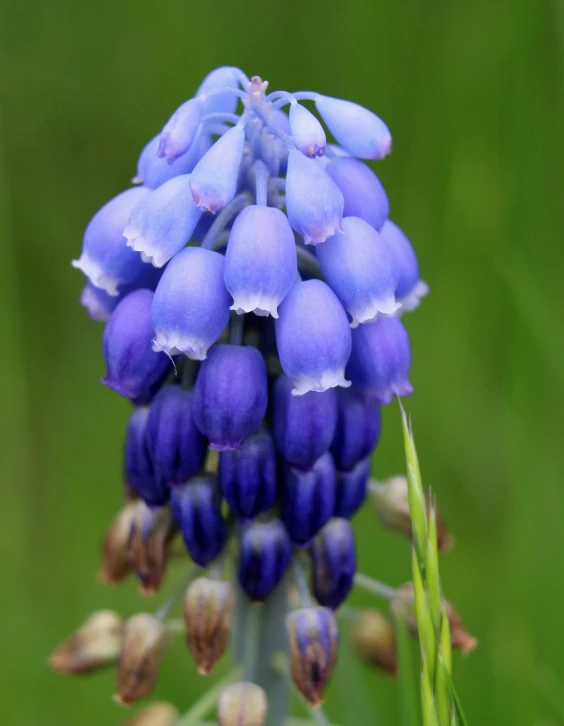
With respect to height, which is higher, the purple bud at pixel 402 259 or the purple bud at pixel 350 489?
the purple bud at pixel 402 259

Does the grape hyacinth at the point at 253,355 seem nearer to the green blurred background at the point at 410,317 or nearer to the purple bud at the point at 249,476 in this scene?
the purple bud at the point at 249,476

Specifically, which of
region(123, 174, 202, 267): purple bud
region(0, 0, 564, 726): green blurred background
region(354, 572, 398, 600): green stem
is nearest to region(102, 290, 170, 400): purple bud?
region(123, 174, 202, 267): purple bud

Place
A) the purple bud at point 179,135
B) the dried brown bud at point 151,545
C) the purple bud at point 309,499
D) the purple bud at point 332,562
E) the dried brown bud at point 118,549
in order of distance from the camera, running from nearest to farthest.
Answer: the purple bud at point 179,135
the purple bud at point 309,499
the purple bud at point 332,562
the dried brown bud at point 151,545
the dried brown bud at point 118,549

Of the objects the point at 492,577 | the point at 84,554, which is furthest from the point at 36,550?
the point at 492,577

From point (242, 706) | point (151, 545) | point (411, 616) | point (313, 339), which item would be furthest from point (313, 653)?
point (313, 339)

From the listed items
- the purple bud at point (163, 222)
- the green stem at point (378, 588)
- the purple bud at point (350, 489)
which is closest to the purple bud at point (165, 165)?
the purple bud at point (163, 222)

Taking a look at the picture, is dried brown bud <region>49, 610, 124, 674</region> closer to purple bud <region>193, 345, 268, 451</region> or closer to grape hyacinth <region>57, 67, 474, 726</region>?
grape hyacinth <region>57, 67, 474, 726</region>

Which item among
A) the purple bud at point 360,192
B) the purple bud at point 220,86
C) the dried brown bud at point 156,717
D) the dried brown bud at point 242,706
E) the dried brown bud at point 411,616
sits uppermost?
the purple bud at point 220,86
